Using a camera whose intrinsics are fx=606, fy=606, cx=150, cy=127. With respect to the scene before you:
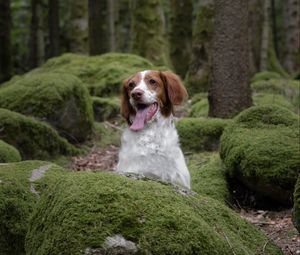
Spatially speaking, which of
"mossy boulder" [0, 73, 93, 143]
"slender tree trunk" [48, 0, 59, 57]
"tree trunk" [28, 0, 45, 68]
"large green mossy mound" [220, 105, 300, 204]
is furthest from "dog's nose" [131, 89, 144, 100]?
"tree trunk" [28, 0, 45, 68]

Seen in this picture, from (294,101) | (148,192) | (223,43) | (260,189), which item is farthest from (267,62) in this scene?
(148,192)

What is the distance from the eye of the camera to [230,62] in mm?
10695

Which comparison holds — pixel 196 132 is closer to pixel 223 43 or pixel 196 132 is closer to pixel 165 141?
pixel 223 43

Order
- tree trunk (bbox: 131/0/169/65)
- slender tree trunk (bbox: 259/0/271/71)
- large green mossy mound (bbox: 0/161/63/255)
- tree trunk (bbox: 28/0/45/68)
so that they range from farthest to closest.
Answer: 1. tree trunk (bbox: 28/0/45/68)
2. slender tree trunk (bbox: 259/0/271/71)
3. tree trunk (bbox: 131/0/169/65)
4. large green mossy mound (bbox: 0/161/63/255)

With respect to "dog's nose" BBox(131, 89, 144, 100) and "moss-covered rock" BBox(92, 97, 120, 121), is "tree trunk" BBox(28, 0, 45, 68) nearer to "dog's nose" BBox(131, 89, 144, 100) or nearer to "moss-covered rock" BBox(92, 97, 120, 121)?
"moss-covered rock" BBox(92, 97, 120, 121)

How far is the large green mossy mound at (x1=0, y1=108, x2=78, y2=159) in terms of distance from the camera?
9.43 m

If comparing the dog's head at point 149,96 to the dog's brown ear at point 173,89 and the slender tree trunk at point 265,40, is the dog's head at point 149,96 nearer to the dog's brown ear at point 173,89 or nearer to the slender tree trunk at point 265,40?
the dog's brown ear at point 173,89

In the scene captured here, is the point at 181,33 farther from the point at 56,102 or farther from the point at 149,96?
the point at 149,96

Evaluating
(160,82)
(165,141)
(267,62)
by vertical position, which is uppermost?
(160,82)

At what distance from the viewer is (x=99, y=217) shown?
372 centimetres

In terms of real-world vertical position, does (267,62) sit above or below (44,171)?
below

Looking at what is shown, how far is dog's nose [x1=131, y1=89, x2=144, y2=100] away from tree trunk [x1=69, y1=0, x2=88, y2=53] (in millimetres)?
14706

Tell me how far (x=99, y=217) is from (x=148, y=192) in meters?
0.45

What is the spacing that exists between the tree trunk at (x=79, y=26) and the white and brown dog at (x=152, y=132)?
14.4 meters
